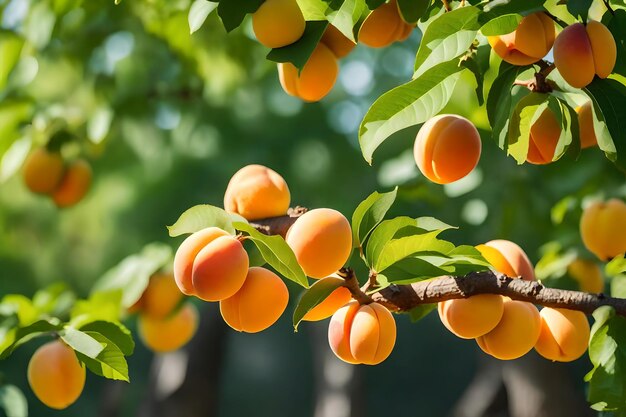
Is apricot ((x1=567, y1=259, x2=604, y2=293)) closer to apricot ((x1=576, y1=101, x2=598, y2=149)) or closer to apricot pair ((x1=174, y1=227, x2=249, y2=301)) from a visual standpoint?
apricot ((x1=576, y1=101, x2=598, y2=149))

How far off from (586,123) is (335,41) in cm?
36

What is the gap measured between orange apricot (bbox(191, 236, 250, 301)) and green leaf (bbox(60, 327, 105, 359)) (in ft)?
0.71

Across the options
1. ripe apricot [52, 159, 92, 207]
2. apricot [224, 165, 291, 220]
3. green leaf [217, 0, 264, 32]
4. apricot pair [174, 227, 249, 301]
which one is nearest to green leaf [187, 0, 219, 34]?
green leaf [217, 0, 264, 32]

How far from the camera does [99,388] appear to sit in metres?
9.64

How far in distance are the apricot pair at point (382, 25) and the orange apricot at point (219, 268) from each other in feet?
1.25

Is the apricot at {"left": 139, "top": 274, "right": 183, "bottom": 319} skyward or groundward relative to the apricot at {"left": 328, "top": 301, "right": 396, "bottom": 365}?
groundward

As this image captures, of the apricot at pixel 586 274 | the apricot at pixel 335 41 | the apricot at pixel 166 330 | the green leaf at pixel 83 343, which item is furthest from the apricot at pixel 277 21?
the apricot at pixel 166 330

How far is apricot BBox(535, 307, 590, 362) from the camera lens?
1064mm

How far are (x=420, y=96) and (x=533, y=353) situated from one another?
9.55ft

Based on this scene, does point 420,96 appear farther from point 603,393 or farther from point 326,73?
point 603,393

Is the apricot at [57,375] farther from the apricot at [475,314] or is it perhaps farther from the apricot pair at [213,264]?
the apricot at [475,314]

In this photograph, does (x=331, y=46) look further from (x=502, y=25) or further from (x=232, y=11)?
(x=502, y=25)

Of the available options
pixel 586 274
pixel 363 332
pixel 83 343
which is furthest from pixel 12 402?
pixel 586 274

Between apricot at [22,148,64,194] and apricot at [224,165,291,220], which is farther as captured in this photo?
apricot at [22,148,64,194]
